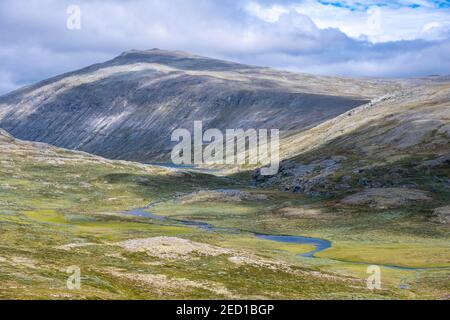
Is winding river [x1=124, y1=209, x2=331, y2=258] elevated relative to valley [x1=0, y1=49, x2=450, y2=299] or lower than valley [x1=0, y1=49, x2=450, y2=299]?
lower

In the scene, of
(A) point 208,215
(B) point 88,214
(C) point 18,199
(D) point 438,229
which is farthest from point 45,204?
(D) point 438,229

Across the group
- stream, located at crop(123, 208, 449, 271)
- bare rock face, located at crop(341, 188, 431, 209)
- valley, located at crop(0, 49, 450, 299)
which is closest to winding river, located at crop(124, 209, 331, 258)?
stream, located at crop(123, 208, 449, 271)

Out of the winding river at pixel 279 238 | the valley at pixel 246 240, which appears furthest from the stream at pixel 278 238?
the valley at pixel 246 240

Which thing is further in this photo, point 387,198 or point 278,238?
point 387,198

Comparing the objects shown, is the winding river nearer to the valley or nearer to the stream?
the stream

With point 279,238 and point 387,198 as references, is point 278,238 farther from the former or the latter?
point 387,198

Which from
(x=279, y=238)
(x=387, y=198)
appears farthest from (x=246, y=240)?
(x=387, y=198)

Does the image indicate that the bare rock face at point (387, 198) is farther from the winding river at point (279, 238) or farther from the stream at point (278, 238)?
the stream at point (278, 238)

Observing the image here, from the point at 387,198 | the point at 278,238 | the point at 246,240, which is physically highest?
the point at 387,198
